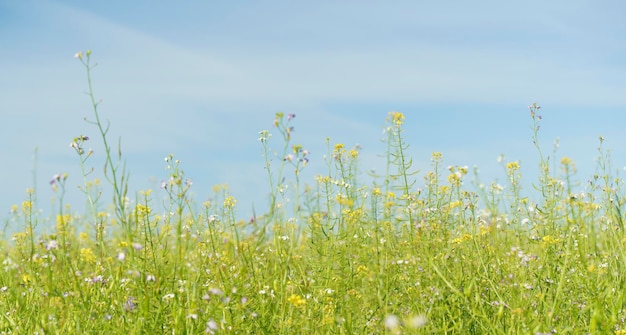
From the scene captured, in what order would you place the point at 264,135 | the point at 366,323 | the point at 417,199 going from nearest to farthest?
the point at 366,323
the point at 264,135
the point at 417,199

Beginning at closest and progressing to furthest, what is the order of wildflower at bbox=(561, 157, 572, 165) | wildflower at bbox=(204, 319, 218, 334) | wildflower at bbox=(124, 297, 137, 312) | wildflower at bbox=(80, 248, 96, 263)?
wildflower at bbox=(204, 319, 218, 334) → wildflower at bbox=(124, 297, 137, 312) → wildflower at bbox=(80, 248, 96, 263) → wildflower at bbox=(561, 157, 572, 165)

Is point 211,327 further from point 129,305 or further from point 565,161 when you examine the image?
point 565,161

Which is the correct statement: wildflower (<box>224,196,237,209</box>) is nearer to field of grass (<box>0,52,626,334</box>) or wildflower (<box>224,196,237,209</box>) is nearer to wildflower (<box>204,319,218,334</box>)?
field of grass (<box>0,52,626,334</box>)

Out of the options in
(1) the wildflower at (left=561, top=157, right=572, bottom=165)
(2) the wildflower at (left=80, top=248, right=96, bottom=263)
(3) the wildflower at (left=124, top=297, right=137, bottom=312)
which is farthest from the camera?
(1) the wildflower at (left=561, top=157, right=572, bottom=165)

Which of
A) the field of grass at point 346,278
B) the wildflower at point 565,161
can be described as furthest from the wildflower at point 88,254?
the wildflower at point 565,161

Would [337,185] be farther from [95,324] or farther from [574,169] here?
[95,324]

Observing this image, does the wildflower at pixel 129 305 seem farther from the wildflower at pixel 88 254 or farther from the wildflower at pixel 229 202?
the wildflower at pixel 229 202

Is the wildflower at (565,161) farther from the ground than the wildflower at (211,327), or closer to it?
farther from the ground

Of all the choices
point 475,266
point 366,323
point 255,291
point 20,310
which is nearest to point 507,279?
point 475,266

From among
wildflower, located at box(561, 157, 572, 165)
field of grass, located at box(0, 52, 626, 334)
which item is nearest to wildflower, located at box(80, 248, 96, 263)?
field of grass, located at box(0, 52, 626, 334)

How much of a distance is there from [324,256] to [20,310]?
68.3 inches

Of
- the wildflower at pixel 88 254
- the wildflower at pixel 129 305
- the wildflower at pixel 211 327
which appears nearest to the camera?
the wildflower at pixel 211 327

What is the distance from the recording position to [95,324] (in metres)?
3.36

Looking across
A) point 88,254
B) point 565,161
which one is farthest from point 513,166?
point 88,254
